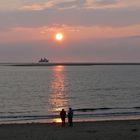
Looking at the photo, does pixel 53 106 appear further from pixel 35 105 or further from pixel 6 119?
pixel 6 119

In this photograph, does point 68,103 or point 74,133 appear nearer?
point 74,133

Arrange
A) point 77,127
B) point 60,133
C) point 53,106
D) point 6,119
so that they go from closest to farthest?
point 60,133 < point 77,127 < point 6,119 < point 53,106

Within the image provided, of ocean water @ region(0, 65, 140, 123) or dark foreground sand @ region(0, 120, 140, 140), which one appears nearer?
dark foreground sand @ region(0, 120, 140, 140)

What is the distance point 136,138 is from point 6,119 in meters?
21.1

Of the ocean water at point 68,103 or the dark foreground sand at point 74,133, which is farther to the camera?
the ocean water at point 68,103

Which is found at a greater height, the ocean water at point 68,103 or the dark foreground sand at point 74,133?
the ocean water at point 68,103

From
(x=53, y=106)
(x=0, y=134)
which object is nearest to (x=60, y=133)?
(x=0, y=134)

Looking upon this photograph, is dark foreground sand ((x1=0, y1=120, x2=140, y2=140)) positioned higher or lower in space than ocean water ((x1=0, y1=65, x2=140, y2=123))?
lower

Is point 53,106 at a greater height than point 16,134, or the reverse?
point 53,106

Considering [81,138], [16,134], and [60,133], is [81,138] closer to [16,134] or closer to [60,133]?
[60,133]

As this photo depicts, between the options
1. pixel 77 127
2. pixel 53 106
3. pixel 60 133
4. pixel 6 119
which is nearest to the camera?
pixel 60 133

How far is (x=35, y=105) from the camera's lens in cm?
6538

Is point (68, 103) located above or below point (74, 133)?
above

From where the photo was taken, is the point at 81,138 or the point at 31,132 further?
the point at 31,132
